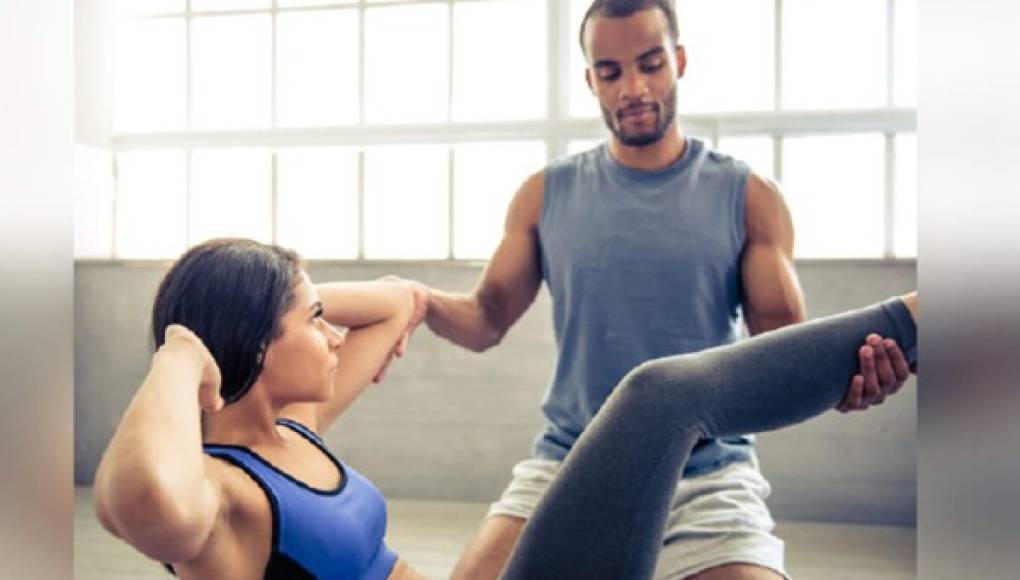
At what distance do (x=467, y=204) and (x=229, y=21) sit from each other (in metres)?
1.26

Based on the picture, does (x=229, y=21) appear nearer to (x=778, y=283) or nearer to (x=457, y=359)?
(x=457, y=359)

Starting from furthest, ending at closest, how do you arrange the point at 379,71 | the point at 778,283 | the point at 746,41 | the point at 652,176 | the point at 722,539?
1. the point at 379,71
2. the point at 746,41
3. the point at 652,176
4. the point at 778,283
5. the point at 722,539

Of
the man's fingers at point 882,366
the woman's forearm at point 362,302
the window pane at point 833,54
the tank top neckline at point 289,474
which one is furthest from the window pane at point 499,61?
the man's fingers at point 882,366

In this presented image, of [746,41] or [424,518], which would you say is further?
[746,41]

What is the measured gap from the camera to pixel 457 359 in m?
3.70

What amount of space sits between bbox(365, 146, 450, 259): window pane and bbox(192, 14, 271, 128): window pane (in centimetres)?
53

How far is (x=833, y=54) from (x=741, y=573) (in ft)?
8.89

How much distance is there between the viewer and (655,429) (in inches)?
22.6

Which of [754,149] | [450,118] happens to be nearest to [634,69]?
[754,149]

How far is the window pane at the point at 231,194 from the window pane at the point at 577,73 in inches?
48.6

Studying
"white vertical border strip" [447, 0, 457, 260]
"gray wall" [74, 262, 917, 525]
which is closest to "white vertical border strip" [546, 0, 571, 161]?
"white vertical border strip" [447, 0, 457, 260]

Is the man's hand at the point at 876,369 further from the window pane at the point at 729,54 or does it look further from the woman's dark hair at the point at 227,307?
the window pane at the point at 729,54

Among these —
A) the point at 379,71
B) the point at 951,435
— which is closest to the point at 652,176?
the point at 951,435

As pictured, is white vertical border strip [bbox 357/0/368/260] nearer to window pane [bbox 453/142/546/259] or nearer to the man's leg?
window pane [bbox 453/142/546/259]
